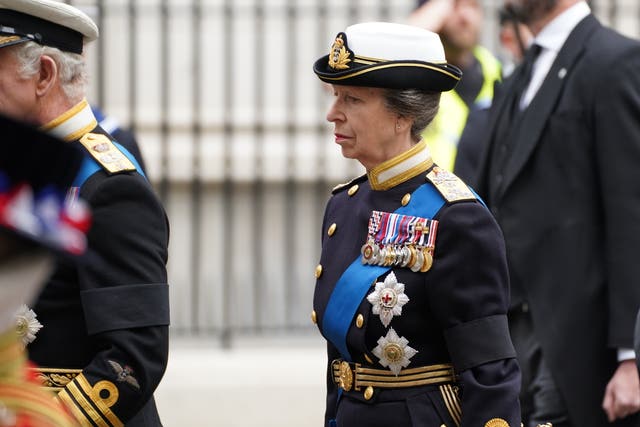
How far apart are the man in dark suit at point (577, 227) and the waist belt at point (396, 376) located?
3.90 ft

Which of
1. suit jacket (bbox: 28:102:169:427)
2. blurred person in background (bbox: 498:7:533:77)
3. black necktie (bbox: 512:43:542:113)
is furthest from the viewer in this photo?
blurred person in background (bbox: 498:7:533:77)

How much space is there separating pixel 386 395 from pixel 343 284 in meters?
0.29

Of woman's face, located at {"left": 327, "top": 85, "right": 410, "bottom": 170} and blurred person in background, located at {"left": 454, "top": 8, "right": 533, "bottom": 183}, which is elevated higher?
woman's face, located at {"left": 327, "top": 85, "right": 410, "bottom": 170}

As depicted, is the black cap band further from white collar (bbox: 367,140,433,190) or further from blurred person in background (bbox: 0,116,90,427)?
blurred person in background (bbox: 0,116,90,427)

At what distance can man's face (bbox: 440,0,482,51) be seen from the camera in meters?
6.49

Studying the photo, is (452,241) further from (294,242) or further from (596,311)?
(294,242)

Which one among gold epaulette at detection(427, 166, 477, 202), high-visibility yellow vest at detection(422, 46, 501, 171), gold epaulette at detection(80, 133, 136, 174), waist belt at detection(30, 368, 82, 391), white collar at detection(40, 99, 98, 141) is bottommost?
waist belt at detection(30, 368, 82, 391)

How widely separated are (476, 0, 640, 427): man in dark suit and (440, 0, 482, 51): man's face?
160 centimetres

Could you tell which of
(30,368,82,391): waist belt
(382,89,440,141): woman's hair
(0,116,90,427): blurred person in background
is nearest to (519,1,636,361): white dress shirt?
(382,89,440,141): woman's hair

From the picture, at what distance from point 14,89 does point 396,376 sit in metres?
1.14

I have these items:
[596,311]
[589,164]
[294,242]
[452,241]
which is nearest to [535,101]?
[589,164]

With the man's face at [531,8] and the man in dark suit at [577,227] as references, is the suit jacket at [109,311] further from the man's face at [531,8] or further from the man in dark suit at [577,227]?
the man's face at [531,8]

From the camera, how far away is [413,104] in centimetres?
361

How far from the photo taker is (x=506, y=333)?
3.46 m
